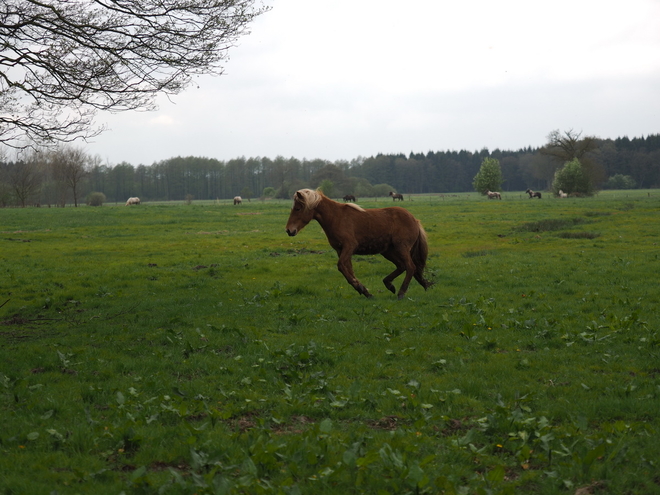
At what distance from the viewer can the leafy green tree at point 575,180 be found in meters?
86.4

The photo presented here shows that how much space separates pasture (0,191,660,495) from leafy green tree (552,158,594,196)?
75.7 metres

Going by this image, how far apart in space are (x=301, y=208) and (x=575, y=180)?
8466cm

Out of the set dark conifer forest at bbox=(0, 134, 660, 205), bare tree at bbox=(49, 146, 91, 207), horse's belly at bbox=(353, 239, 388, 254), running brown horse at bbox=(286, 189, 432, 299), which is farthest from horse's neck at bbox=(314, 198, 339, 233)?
dark conifer forest at bbox=(0, 134, 660, 205)

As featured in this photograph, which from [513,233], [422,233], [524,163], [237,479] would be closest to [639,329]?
[422,233]

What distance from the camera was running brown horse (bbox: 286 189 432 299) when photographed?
42.6 feet

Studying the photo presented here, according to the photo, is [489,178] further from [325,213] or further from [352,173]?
[325,213]

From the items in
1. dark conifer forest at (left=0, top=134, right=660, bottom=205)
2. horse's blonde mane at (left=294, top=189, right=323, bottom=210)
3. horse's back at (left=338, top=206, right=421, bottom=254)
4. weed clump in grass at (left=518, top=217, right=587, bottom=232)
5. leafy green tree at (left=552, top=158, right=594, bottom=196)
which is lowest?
weed clump in grass at (left=518, top=217, right=587, bottom=232)

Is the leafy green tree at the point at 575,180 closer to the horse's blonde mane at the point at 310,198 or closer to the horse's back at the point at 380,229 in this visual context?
the horse's back at the point at 380,229

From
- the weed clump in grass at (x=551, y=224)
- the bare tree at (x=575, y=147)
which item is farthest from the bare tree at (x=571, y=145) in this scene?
the weed clump in grass at (x=551, y=224)

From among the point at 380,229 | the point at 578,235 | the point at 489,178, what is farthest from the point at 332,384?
the point at 489,178

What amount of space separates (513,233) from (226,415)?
1074 inches

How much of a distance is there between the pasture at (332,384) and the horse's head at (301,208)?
1924mm

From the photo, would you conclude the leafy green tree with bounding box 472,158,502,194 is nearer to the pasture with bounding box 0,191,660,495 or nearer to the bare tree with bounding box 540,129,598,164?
the bare tree with bounding box 540,129,598,164

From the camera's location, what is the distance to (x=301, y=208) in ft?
42.4
